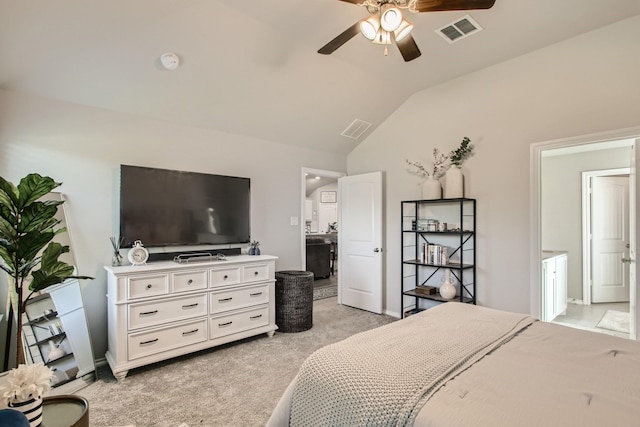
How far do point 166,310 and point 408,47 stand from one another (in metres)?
2.92

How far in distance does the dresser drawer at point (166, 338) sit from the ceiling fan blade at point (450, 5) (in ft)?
10.1

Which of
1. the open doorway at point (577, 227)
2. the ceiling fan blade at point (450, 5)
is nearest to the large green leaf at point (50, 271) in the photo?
the ceiling fan blade at point (450, 5)

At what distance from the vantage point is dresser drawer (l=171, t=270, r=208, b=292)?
2926 mm

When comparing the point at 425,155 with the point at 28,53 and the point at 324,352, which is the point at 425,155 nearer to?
the point at 324,352

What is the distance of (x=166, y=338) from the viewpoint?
285cm

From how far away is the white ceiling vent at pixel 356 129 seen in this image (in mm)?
4350

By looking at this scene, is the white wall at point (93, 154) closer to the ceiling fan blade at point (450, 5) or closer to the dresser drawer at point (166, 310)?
the dresser drawer at point (166, 310)

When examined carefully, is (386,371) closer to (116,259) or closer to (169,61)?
(116,259)

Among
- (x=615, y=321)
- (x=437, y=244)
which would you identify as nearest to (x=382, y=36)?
(x=437, y=244)

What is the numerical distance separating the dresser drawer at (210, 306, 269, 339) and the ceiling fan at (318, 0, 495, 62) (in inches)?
103

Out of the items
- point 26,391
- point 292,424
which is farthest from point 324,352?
point 26,391

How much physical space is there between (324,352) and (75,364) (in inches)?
90.5

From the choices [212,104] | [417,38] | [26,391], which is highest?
[417,38]

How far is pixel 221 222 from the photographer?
11.8 feet
